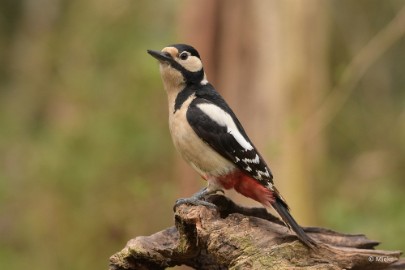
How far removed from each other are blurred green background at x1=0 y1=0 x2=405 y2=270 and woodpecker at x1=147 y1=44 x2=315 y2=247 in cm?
101

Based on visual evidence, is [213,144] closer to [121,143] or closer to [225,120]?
[225,120]

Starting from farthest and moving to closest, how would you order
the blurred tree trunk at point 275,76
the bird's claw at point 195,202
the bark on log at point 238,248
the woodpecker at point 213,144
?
1. the blurred tree trunk at point 275,76
2. the woodpecker at point 213,144
3. the bird's claw at point 195,202
4. the bark on log at point 238,248

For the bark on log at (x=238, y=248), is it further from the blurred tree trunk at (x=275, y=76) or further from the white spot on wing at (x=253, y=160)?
the blurred tree trunk at (x=275, y=76)

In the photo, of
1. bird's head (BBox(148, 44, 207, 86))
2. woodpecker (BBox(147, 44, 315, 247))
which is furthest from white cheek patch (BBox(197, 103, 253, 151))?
bird's head (BBox(148, 44, 207, 86))

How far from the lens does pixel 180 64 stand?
12.6ft

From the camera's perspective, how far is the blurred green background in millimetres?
6496

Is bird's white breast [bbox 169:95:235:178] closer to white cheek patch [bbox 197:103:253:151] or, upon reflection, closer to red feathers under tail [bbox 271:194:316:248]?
white cheek patch [bbox 197:103:253:151]

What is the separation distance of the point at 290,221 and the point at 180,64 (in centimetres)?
104

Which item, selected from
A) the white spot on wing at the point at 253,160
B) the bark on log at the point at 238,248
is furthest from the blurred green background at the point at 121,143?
the bark on log at the point at 238,248

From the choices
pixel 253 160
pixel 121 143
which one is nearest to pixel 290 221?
pixel 253 160

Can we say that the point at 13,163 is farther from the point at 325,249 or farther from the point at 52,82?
the point at 325,249

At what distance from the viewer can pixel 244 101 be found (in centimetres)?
580

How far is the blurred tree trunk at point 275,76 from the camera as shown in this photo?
573 centimetres

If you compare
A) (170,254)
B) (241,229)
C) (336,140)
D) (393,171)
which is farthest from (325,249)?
(336,140)
